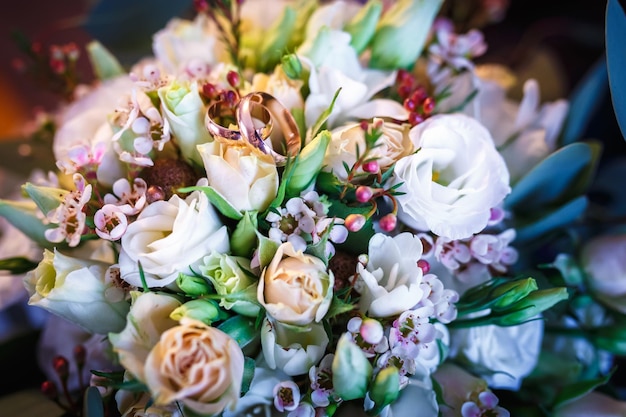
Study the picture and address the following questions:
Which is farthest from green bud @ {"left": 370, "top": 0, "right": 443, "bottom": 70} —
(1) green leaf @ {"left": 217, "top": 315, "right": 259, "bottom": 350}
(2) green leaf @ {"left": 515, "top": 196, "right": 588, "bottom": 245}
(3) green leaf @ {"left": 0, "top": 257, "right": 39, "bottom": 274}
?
(3) green leaf @ {"left": 0, "top": 257, "right": 39, "bottom": 274}

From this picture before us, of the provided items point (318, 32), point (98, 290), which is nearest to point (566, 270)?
point (318, 32)

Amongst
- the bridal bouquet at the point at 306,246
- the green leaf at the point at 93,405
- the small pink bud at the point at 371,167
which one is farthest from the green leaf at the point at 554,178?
the green leaf at the point at 93,405

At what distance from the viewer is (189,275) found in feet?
1.50

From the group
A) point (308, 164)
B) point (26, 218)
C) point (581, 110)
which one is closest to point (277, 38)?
point (308, 164)

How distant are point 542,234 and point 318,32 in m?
0.35

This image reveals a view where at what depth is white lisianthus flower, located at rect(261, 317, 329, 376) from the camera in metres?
0.45

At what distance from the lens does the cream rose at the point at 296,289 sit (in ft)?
1.38

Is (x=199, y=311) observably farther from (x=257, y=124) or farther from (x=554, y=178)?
(x=554, y=178)

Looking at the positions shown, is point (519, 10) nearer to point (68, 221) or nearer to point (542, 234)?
point (542, 234)

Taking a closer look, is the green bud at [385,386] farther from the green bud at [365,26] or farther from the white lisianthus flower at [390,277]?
the green bud at [365,26]

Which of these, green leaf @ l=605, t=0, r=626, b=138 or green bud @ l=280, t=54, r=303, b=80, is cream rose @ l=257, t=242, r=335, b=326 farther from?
green leaf @ l=605, t=0, r=626, b=138

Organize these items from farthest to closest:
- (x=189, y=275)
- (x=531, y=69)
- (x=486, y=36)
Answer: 1. (x=486, y=36)
2. (x=531, y=69)
3. (x=189, y=275)

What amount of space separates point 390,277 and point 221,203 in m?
0.16

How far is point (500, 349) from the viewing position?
0.57 metres
